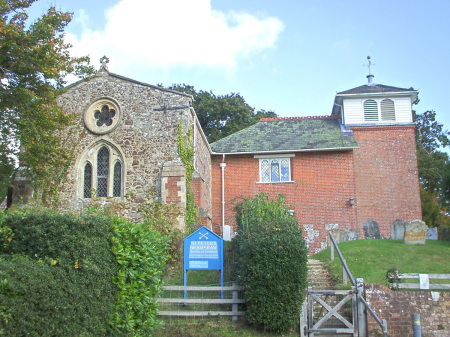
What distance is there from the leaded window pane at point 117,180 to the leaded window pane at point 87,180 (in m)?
1.16

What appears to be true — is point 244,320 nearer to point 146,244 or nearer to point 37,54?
point 146,244

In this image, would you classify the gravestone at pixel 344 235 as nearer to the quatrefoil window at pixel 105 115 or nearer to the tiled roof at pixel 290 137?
the tiled roof at pixel 290 137

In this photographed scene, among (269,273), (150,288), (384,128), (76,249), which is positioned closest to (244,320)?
(269,273)

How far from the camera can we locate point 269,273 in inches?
437

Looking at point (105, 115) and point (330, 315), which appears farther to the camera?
point (105, 115)

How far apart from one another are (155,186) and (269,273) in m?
8.88

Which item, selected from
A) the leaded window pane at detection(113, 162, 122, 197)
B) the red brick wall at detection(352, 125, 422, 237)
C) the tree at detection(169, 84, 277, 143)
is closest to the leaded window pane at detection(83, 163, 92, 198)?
the leaded window pane at detection(113, 162, 122, 197)

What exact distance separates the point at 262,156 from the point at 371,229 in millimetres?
7287

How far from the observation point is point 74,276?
730cm

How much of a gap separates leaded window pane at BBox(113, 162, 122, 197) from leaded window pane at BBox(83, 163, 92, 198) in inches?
45.6

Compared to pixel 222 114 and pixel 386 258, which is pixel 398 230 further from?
pixel 222 114

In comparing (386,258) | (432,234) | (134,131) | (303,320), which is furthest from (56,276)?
(432,234)

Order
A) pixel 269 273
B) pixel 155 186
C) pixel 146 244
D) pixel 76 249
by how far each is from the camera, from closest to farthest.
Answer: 1. pixel 76 249
2. pixel 146 244
3. pixel 269 273
4. pixel 155 186

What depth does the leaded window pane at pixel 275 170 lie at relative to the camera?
25.3 m
